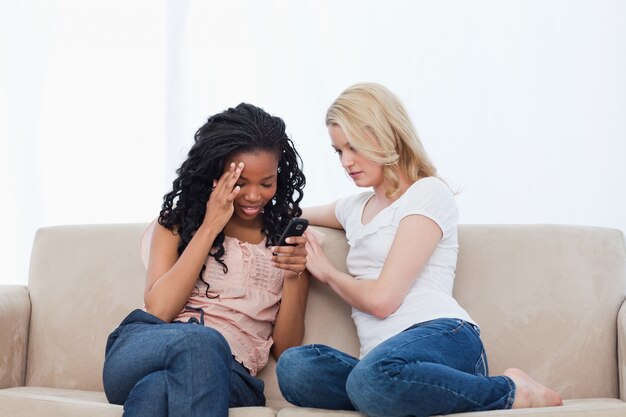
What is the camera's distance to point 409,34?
3025mm

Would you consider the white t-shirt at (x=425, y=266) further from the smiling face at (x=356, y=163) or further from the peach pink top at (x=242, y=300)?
the peach pink top at (x=242, y=300)

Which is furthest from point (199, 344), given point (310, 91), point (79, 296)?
point (310, 91)

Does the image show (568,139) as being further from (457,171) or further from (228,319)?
(228,319)

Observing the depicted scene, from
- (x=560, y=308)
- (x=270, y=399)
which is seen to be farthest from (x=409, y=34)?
(x=270, y=399)

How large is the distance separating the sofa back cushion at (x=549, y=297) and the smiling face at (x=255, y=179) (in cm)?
55

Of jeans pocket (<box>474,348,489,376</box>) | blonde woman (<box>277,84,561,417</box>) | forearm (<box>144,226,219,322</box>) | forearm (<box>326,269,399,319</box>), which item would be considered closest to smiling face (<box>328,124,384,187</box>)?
blonde woman (<box>277,84,561,417</box>)

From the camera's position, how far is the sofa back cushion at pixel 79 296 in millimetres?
2455

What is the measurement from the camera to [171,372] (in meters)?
1.79

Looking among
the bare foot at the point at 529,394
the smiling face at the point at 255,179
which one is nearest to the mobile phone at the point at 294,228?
the smiling face at the point at 255,179

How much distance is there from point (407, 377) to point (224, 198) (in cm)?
67

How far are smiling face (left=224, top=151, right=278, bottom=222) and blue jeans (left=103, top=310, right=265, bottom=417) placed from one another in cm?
39

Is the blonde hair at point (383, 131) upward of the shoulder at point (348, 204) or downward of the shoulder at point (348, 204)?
upward

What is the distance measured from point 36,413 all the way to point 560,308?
1.31m

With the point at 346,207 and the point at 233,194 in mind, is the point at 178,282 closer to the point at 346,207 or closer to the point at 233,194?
the point at 233,194
